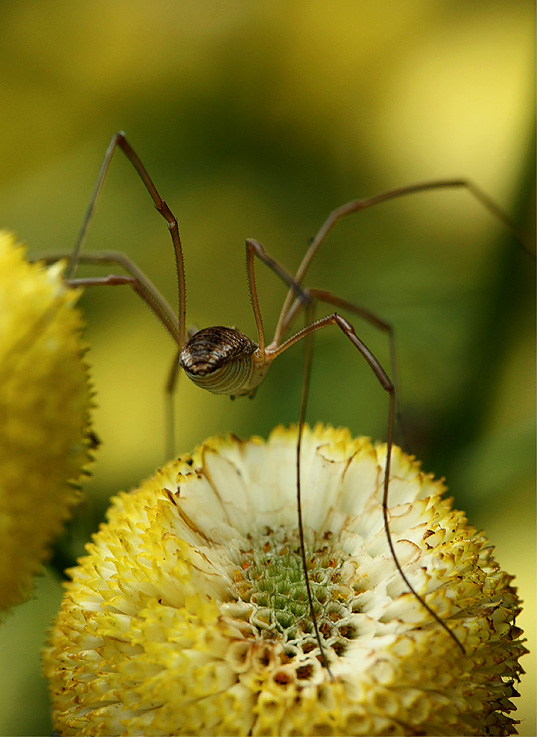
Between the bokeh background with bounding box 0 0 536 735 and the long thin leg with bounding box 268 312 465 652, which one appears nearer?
the long thin leg with bounding box 268 312 465 652

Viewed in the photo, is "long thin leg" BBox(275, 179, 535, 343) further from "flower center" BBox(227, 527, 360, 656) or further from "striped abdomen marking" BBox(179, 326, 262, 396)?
"flower center" BBox(227, 527, 360, 656)

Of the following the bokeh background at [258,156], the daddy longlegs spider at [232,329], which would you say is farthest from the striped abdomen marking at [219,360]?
the bokeh background at [258,156]

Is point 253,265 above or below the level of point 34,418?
above

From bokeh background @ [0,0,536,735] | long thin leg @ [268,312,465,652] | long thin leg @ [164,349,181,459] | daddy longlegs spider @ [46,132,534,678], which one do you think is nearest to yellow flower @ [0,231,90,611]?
daddy longlegs spider @ [46,132,534,678]

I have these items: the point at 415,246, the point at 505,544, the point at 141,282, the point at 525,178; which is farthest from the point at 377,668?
the point at 415,246

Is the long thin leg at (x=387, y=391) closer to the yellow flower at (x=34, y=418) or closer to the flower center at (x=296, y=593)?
the flower center at (x=296, y=593)

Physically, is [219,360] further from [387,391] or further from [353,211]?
[353,211]

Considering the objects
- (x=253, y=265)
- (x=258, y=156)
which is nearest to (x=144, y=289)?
(x=253, y=265)
